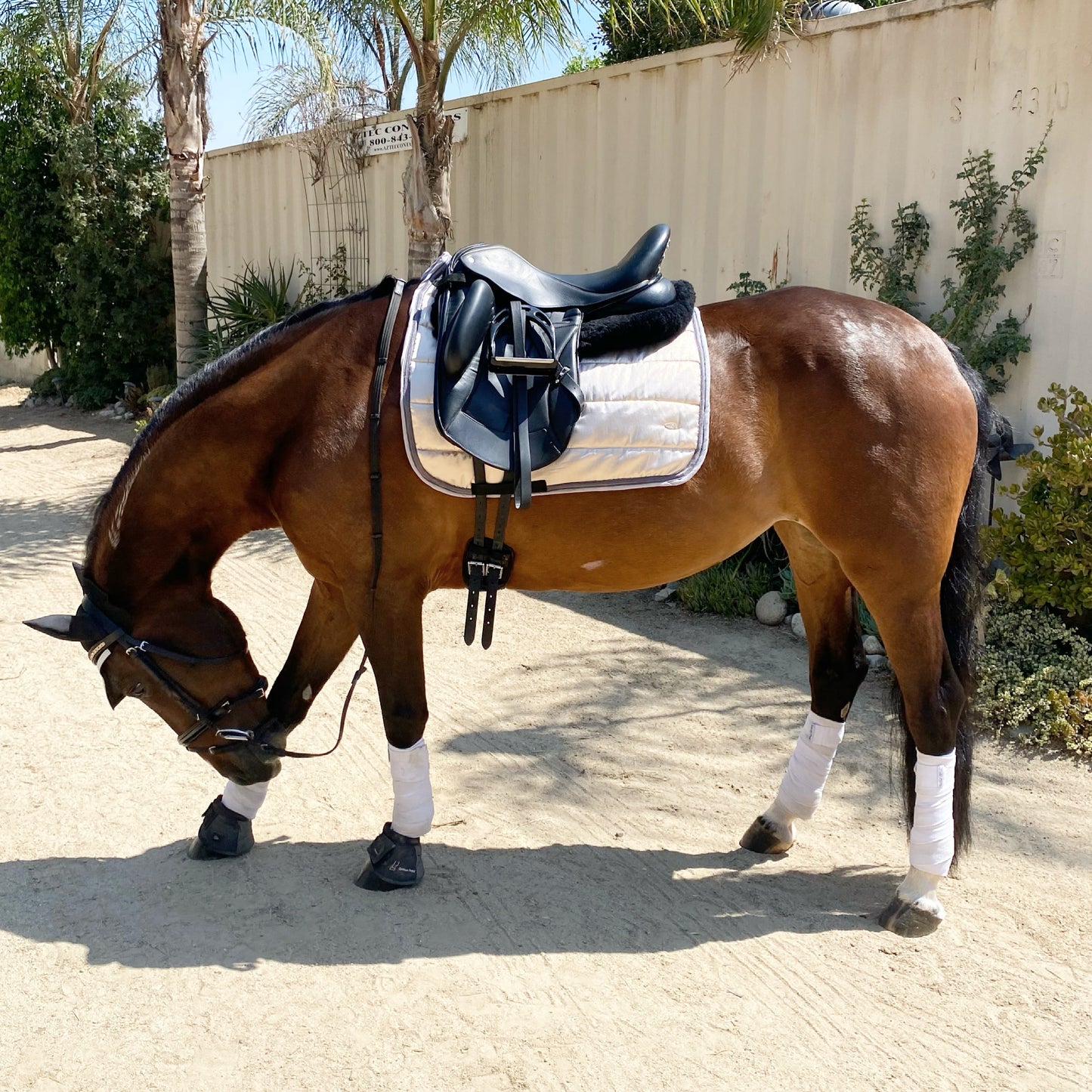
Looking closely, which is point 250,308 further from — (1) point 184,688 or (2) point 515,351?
(2) point 515,351

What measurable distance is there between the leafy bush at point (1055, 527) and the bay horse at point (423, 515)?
175 cm

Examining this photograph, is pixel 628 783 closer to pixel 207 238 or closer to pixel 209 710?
pixel 209 710

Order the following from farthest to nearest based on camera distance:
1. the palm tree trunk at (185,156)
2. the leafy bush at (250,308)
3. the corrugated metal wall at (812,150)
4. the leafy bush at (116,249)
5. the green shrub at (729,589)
A: the leafy bush at (116,249)
the leafy bush at (250,308)
the palm tree trunk at (185,156)
the green shrub at (729,589)
the corrugated metal wall at (812,150)

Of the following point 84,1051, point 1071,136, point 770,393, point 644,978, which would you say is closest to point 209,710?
point 84,1051

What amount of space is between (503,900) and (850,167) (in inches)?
182

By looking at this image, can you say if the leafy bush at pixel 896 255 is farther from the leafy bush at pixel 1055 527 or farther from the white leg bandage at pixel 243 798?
the white leg bandage at pixel 243 798

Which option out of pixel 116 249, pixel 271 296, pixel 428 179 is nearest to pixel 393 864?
pixel 428 179

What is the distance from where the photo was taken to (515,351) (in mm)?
2861

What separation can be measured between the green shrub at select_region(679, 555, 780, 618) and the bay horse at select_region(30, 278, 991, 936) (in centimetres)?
266

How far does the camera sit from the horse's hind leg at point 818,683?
11.0 ft

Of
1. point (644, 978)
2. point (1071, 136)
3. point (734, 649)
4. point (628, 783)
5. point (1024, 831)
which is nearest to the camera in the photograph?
point (644, 978)

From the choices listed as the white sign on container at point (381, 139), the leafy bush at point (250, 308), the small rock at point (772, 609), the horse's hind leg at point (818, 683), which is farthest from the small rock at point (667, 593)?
the leafy bush at point (250, 308)

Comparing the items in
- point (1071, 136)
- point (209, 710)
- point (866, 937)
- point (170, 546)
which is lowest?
point (866, 937)

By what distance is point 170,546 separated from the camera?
9.81 feet
